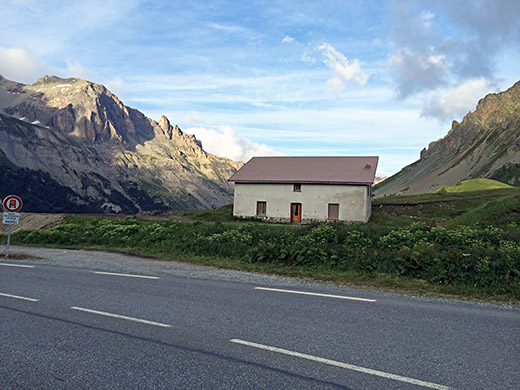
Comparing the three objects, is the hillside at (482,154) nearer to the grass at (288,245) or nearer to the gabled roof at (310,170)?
the gabled roof at (310,170)

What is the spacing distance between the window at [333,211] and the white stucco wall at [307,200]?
41 centimetres

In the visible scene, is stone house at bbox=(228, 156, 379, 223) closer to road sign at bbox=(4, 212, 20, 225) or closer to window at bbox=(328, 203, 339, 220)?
window at bbox=(328, 203, 339, 220)

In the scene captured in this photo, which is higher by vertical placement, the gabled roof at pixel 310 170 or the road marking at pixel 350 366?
the gabled roof at pixel 310 170

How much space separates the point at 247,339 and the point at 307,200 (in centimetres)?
3627

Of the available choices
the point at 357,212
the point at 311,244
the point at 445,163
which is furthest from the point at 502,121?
the point at 311,244

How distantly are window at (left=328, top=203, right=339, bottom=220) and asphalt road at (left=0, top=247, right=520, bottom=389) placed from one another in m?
30.6

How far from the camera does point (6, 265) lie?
1589cm

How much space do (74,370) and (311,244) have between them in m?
11.3

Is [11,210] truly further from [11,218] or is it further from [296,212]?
[296,212]

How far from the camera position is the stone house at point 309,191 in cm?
4094

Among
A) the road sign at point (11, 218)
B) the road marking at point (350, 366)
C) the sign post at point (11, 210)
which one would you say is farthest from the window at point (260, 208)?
the road marking at point (350, 366)

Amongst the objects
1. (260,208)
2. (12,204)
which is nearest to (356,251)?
(12,204)

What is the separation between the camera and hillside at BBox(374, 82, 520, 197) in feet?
472

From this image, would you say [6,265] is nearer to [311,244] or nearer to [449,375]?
[311,244]
